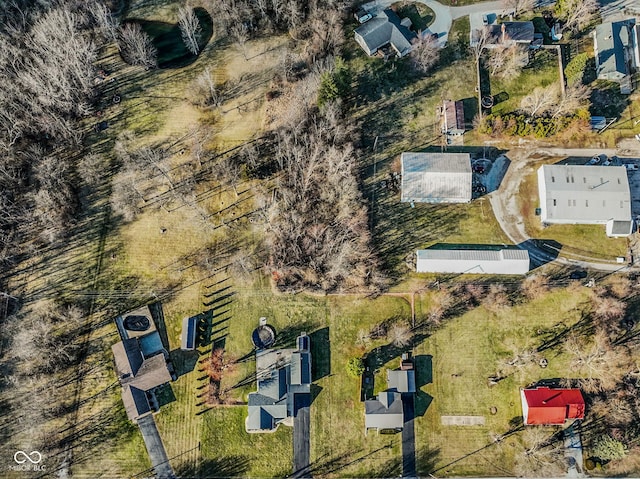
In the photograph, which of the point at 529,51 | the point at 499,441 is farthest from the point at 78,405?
the point at 529,51

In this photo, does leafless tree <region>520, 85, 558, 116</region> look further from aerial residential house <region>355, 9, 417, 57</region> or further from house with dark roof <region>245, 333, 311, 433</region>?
house with dark roof <region>245, 333, 311, 433</region>

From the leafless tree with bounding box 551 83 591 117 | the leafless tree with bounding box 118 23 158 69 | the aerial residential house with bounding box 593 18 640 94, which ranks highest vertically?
the leafless tree with bounding box 118 23 158 69

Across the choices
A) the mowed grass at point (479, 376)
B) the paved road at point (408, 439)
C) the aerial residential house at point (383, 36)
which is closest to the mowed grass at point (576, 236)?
the mowed grass at point (479, 376)

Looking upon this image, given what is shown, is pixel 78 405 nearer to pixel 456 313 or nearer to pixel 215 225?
pixel 215 225

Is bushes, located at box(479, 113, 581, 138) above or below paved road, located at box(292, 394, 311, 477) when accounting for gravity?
above

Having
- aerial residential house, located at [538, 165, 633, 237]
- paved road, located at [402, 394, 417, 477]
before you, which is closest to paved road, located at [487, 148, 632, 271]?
aerial residential house, located at [538, 165, 633, 237]

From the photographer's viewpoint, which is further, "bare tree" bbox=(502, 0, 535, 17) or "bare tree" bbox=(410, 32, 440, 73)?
"bare tree" bbox=(502, 0, 535, 17)
